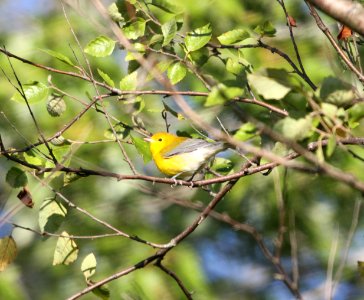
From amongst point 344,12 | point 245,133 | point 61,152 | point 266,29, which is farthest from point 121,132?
Answer: point 344,12

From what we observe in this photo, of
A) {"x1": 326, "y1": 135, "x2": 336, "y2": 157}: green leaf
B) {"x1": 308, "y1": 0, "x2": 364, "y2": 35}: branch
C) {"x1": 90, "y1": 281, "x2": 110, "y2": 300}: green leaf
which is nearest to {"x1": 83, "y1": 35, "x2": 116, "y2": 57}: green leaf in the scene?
{"x1": 90, "y1": 281, "x2": 110, "y2": 300}: green leaf

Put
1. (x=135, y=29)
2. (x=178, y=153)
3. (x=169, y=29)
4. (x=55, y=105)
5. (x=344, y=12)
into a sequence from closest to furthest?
1. (x=344, y=12)
2. (x=169, y=29)
3. (x=135, y=29)
4. (x=55, y=105)
5. (x=178, y=153)

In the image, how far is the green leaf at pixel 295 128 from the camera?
1.51 metres

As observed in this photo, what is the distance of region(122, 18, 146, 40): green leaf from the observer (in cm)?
219

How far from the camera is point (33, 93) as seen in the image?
2221 mm

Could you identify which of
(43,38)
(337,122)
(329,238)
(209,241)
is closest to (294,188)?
(329,238)

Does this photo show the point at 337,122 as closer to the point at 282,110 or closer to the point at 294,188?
the point at 282,110

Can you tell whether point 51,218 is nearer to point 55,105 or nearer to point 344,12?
point 55,105

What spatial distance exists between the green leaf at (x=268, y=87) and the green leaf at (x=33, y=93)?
0.84m

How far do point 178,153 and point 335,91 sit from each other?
1926 mm

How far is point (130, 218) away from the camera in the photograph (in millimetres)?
4020

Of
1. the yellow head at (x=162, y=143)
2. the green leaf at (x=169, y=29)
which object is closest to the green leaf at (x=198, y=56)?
the green leaf at (x=169, y=29)

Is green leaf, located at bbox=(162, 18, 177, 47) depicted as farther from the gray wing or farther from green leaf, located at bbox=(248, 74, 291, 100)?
the gray wing

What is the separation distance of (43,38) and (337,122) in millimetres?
2633
